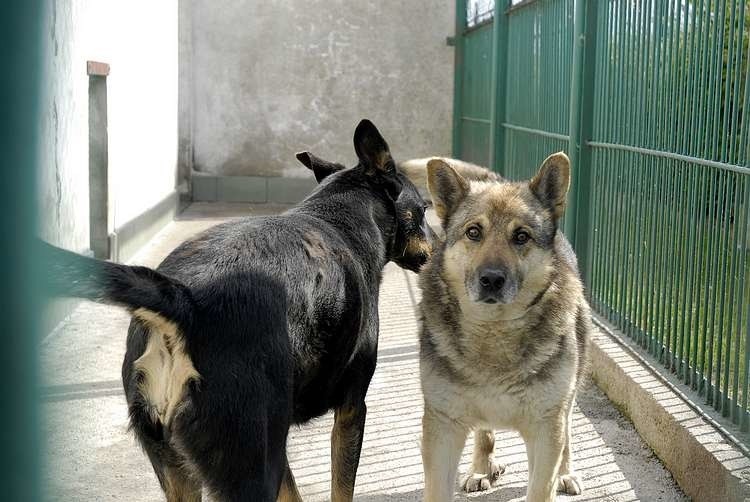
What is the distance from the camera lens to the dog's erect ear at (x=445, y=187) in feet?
13.1

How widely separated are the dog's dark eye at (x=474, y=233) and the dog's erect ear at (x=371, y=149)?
1.84 feet

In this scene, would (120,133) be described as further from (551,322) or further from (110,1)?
(551,322)

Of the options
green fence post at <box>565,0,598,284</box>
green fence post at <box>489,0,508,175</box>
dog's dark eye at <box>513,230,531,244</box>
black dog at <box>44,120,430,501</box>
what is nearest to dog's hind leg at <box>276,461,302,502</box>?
black dog at <box>44,120,430,501</box>

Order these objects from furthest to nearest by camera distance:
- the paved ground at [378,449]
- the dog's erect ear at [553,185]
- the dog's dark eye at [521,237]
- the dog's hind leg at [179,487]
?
1. the paved ground at [378,449]
2. the dog's erect ear at [553,185]
3. the dog's dark eye at [521,237]
4. the dog's hind leg at [179,487]

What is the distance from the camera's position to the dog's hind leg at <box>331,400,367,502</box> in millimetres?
3459

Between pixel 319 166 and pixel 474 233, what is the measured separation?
969mm

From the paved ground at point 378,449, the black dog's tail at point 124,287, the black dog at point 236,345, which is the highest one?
the black dog's tail at point 124,287

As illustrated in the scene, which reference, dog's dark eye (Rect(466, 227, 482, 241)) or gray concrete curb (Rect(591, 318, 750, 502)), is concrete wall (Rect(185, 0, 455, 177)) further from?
dog's dark eye (Rect(466, 227, 482, 241))

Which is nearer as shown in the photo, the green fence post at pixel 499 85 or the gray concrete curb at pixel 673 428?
the gray concrete curb at pixel 673 428

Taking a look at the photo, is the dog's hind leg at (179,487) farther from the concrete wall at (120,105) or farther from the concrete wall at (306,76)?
the concrete wall at (306,76)

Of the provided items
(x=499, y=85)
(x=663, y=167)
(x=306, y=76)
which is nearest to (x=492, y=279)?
(x=663, y=167)

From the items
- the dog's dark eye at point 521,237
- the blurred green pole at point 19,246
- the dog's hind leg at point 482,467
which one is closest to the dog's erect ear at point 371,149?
the dog's dark eye at point 521,237

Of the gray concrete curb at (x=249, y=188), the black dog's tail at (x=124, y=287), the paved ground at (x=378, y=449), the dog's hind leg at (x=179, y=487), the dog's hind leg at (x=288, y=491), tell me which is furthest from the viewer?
the gray concrete curb at (x=249, y=188)

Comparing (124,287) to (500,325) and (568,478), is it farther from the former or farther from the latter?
(568,478)
